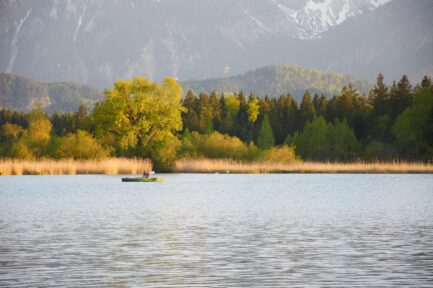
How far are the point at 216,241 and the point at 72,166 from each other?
6498 cm

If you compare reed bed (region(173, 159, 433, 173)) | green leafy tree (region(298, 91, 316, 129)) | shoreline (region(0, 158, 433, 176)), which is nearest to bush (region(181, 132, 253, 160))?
shoreline (region(0, 158, 433, 176))

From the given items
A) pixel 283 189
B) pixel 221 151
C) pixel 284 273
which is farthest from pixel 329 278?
pixel 221 151

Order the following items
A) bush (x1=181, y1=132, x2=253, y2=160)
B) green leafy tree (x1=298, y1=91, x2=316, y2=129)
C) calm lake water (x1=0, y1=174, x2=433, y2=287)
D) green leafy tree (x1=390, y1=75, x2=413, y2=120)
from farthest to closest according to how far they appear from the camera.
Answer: green leafy tree (x1=298, y1=91, x2=316, y2=129), green leafy tree (x1=390, y1=75, x2=413, y2=120), bush (x1=181, y1=132, x2=253, y2=160), calm lake water (x1=0, y1=174, x2=433, y2=287)

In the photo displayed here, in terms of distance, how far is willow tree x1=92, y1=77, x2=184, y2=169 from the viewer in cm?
10300

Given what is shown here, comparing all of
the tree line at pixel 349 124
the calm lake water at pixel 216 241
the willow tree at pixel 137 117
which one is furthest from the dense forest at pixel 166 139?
the calm lake water at pixel 216 241

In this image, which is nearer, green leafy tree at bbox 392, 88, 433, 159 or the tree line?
green leafy tree at bbox 392, 88, 433, 159

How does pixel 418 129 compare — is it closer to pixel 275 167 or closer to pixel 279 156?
pixel 279 156

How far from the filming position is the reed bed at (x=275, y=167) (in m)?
97.4

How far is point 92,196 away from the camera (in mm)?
53531

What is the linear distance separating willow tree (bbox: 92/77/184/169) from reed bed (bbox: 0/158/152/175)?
25.9 feet

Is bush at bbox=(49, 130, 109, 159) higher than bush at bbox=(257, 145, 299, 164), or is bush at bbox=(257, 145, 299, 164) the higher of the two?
bush at bbox=(49, 130, 109, 159)

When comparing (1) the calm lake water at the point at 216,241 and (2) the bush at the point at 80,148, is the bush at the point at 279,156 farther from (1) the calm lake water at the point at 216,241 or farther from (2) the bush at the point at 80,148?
(1) the calm lake water at the point at 216,241

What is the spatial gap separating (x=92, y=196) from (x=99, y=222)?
18565 mm

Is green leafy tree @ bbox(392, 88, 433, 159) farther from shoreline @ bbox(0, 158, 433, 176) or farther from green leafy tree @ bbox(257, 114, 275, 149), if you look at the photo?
green leafy tree @ bbox(257, 114, 275, 149)
